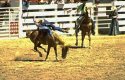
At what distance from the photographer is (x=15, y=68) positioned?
16.0 m

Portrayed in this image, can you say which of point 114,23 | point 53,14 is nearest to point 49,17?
point 53,14

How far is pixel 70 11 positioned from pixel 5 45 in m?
6.06

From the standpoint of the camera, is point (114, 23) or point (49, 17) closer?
point (114, 23)

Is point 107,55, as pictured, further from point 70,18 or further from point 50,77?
Result: point 70,18

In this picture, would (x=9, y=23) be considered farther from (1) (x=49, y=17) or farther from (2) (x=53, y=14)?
(2) (x=53, y=14)

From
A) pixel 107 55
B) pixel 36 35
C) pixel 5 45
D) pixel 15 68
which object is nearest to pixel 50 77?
pixel 15 68

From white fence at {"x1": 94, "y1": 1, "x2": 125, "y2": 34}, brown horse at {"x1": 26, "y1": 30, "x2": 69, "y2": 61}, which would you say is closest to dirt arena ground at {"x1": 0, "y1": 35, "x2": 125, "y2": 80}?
brown horse at {"x1": 26, "y1": 30, "x2": 69, "y2": 61}

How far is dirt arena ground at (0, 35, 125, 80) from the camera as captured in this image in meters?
14.2

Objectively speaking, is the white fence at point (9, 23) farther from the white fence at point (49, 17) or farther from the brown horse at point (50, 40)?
the brown horse at point (50, 40)

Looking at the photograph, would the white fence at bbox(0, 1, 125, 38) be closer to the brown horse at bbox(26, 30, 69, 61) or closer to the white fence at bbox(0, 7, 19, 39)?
the white fence at bbox(0, 7, 19, 39)

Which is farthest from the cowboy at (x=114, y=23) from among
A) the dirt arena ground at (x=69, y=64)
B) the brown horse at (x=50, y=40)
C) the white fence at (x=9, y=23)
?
the brown horse at (x=50, y=40)

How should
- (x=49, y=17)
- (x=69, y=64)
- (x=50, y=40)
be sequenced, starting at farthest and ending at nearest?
(x=49, y=17), (x=50, y=40), (x=69, y=64)

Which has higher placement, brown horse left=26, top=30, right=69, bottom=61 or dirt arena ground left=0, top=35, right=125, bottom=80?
brown horse left=26, top=30, right=69, bottom=61

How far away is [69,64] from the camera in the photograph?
16.7 m
